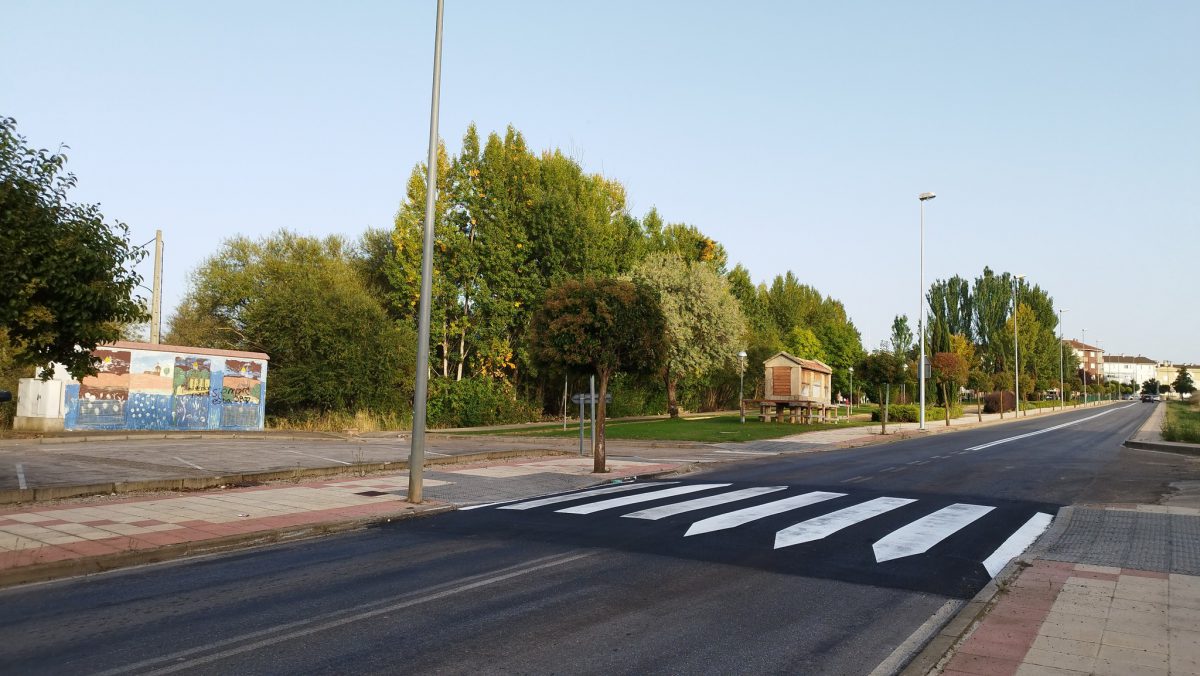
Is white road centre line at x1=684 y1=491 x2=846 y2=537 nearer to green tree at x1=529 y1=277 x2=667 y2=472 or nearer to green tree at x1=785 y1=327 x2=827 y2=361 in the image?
green tree at x1=529 y1=277 x2=667 y2=472

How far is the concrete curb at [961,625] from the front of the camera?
4.86m

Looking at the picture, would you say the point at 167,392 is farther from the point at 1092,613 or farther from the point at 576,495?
the point at 1092,613

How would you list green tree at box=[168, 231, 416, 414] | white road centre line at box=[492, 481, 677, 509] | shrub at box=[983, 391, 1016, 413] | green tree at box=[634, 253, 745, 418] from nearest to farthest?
white road centre line at box=[492, 481, 677, 509] < green tree at box=[168, 231, 416, 414] < green tree at box=[634, 253, 745, 418] < shrub at box=[983, 391, 1016, 413]

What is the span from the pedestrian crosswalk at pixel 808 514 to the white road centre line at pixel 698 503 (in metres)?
0.01

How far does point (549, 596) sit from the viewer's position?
21.8 ft

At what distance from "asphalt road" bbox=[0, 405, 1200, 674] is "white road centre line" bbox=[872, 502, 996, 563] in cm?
6

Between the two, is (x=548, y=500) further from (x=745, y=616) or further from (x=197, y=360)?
(x=197, y=360)

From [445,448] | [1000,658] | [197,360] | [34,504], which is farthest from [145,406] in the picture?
[1000,658]

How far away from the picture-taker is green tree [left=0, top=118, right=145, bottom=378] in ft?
30.3

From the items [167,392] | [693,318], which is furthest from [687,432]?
[167,392]

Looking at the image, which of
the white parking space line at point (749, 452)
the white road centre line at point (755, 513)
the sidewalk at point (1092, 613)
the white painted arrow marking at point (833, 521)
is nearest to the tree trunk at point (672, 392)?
the white parking space line at point (749, 452)

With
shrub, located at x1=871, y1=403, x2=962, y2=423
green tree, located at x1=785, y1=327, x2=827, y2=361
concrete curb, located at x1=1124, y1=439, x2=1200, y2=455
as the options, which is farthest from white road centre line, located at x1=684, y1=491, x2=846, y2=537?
green tree, located at x1=785, y1=327, x2=827, y2=361

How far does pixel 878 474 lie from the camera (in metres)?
16.9

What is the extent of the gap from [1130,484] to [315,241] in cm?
4038
